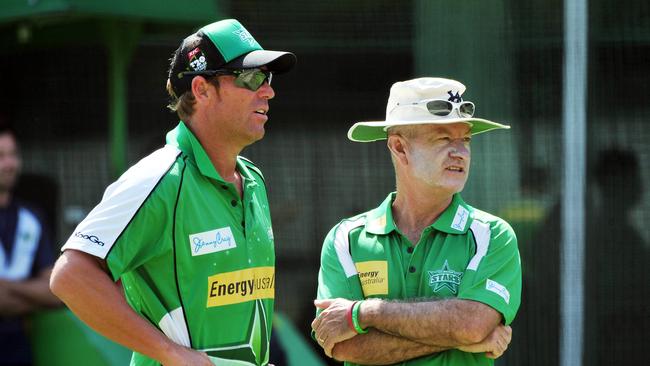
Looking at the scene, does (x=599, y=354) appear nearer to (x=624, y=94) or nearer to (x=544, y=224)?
(x=544, y=224)

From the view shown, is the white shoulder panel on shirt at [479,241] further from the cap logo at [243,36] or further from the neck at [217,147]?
the cap logo at [243,36]

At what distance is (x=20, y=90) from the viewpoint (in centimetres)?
518

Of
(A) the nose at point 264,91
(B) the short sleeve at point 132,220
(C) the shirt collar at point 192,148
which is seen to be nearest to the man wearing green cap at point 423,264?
(A) the nose at point 264,91

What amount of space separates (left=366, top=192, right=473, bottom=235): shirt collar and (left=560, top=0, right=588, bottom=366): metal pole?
4.97 ft

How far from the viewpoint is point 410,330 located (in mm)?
3027

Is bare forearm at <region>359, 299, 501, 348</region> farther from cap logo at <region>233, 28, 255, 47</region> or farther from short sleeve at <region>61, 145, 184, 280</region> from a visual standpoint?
cap logo at <region>233, 28, 255, 47</region>

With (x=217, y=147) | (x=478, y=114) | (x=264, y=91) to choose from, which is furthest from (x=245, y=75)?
(x=478, y=114)

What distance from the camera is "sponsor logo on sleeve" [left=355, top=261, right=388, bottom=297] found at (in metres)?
3.17

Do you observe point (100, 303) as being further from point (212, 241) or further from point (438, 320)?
point (438, 320)

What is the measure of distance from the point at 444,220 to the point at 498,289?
277 millimetres

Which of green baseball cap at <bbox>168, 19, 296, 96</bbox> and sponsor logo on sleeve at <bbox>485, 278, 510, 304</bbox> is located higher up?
green baseball cap at <bbox>168, 19, 296, 96</bbox>

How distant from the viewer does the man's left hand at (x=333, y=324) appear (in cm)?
311

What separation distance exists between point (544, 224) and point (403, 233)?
5.35 feet

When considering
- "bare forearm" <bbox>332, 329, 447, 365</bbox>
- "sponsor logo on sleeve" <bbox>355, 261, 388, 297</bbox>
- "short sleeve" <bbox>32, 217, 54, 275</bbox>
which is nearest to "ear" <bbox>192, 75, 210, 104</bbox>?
"sponsor logo on sleeve" <bbox>355, 261, 388, 297</bbox>
